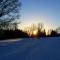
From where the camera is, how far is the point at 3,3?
1039 inches

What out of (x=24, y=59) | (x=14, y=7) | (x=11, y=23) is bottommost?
(x=24, y=59)

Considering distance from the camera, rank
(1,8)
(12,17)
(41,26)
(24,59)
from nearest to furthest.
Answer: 1. (24,59)
2. (1,8)
3. (12,17)
4. (41,26)

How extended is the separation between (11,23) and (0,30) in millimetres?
1435

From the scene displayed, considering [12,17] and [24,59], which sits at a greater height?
[12,17]

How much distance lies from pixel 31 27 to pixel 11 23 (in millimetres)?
71267

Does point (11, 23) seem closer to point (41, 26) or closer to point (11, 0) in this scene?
point (11, 0)

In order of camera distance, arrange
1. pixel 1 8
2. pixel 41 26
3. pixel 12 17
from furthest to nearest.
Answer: pixel 41 26
pixel 12 17
pixel 1 8

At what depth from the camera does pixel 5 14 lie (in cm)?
2650

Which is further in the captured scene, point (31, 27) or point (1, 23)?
point (31, 27)

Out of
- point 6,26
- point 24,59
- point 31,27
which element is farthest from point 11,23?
point 31,27

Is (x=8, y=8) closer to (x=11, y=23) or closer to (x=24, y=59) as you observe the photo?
(x=11, y=23)

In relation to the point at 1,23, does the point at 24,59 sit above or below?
below

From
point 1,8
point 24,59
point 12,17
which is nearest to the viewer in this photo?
point 24,59

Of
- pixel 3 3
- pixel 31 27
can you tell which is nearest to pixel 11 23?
pixel 3 3
